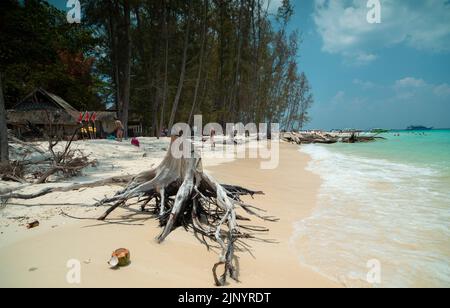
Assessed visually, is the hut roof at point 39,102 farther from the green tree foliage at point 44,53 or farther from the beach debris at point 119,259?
the beach debris at point 119,259

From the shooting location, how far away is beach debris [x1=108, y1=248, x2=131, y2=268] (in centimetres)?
230

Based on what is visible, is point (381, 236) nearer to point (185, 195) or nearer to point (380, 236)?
point (380, 236)

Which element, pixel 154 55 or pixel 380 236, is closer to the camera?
pixel 380 236

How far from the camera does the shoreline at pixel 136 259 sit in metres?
2.19

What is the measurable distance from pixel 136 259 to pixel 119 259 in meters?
0.21

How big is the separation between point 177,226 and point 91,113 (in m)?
22.6

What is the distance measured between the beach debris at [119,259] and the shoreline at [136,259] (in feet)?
0.19

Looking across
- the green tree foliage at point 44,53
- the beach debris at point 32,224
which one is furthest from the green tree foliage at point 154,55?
the beach debris at point 32,224

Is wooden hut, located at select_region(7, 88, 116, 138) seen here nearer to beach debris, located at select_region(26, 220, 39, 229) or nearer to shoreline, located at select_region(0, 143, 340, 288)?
beach debris, located at select_region(26, 220, 39, 229)

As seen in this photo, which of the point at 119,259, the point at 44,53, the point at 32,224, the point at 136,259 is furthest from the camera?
the point at 44,53

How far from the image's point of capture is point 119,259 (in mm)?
2322

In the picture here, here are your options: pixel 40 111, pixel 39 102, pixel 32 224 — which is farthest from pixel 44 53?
pixel 39 102

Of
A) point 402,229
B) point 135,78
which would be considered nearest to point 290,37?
point 135,78
